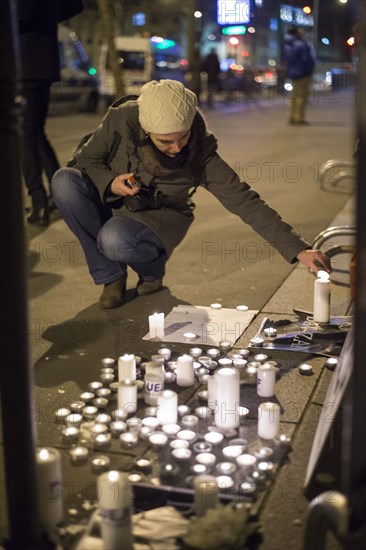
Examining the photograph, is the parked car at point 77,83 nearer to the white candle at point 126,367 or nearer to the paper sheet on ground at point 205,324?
the paper sheet on ground at point 205,324

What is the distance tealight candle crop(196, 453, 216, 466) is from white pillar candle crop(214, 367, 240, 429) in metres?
0.25

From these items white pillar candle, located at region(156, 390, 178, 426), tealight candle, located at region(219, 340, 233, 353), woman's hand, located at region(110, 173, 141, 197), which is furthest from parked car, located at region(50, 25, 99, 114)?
white pillar candle, located at region(156, 390, 178, 426)

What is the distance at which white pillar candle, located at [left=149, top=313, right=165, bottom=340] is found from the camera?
13.4 ft

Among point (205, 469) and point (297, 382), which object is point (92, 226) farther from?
point (205, 469)

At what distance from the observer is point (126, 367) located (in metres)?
3.38

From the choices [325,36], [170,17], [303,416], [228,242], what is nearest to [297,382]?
[303,416]

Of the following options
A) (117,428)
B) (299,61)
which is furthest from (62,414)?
(299,61)

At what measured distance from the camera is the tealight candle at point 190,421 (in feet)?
10.1

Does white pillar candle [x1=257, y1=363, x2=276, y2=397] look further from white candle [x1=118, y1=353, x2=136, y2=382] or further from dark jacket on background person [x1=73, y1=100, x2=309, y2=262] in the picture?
dark jacket on background person [x1=73, y1=100, x2=309, y2=262]

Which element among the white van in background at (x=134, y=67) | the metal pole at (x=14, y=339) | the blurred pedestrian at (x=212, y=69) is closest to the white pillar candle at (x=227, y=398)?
the metal pole at (x=14, y=339)

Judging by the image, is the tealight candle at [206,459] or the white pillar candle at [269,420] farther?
the white pillar candle at [269,420]

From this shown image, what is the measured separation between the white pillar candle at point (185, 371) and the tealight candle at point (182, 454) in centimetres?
68

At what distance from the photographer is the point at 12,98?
2023 millimetres

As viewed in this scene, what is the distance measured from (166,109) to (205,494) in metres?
2.10
